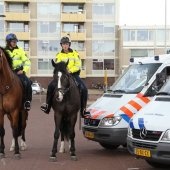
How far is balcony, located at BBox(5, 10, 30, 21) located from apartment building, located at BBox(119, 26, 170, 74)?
→ 1430cm

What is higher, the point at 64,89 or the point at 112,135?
the point at 64,89

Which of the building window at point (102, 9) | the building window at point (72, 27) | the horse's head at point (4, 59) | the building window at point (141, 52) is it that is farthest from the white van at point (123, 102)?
the building window at point (141, 52)

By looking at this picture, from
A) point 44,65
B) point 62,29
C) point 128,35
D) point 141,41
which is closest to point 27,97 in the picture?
point 44,65

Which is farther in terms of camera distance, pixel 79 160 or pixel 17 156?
pixel 17 156

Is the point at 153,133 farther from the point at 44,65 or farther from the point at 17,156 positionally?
the point at 44,65

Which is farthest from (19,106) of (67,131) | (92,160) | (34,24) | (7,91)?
(34,24)

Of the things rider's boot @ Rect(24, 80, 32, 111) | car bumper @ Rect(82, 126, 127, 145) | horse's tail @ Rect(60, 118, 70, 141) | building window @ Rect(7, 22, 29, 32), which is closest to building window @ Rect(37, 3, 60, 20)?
building window @ Rect(7, 22, 29, 32)

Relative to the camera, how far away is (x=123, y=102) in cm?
1077

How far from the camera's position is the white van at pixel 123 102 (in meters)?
10.5

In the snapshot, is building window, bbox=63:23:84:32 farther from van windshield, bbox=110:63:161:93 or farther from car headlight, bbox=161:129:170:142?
car headlight, bbox=161:129:170:142

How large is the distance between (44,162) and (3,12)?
5863 centimetres

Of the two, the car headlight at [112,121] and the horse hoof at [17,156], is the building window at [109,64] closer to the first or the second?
the car headlight at [112,121]

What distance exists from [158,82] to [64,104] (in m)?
2.28

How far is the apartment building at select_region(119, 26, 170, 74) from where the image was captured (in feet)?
224
